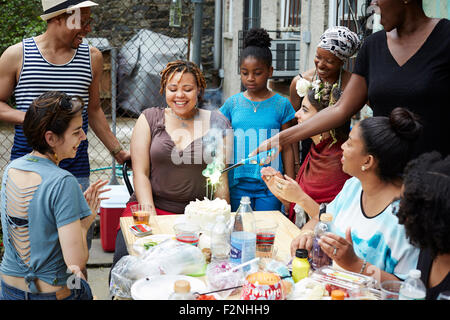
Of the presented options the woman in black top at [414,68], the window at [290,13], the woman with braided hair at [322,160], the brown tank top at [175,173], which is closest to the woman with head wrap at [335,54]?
the woman with braided hair at [322,160]

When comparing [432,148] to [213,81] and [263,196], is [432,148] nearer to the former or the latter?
[263,196]

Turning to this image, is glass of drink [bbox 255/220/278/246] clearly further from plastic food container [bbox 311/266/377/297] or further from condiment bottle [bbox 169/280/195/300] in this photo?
condiment bottle [bbox 169/280/195/300]

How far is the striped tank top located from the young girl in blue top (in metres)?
1.20

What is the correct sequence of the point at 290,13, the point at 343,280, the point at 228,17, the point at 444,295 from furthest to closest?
the point at 228,17
the point at 290,13
the point at 343,280
the point at 444,295

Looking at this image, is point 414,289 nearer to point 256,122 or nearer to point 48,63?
point 256,122

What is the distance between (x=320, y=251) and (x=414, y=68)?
109 centimetres

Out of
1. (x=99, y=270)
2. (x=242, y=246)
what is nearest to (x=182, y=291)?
(x=242, y=246)

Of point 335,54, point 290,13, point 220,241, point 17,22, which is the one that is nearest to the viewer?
point 220,241

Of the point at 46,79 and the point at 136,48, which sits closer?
the point at 46,79

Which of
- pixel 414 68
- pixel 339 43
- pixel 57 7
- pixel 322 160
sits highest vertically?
pixel 57 7

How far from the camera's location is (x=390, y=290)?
200cm

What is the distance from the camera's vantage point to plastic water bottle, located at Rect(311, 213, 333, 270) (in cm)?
246

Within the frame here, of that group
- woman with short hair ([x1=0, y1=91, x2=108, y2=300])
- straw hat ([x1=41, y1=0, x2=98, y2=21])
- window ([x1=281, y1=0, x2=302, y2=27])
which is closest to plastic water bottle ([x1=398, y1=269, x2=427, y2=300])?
woman with short hair ([x1=0, y1=91, x2=108, y2=300])

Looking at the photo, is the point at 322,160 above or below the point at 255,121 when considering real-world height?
below
